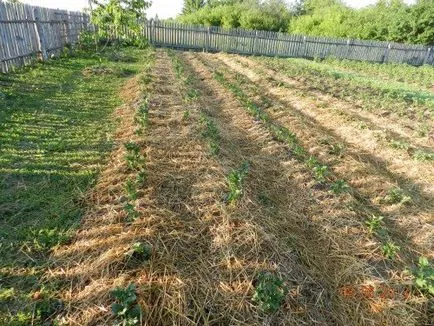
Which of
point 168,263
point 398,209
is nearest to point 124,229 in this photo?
point 168,263

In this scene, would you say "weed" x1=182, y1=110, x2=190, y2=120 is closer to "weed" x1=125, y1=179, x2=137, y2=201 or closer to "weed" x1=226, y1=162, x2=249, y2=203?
"weed" x1=226, y1=162, x2=249, y2=203

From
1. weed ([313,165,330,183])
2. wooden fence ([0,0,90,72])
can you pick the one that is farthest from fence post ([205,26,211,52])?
weed ([313,165,330,183])

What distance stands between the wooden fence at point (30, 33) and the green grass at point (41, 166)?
1124 millimetres

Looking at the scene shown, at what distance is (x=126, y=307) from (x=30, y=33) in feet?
37.6

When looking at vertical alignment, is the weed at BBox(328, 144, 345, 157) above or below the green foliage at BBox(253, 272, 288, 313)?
below

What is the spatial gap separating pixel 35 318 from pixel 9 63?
9308 millimetres

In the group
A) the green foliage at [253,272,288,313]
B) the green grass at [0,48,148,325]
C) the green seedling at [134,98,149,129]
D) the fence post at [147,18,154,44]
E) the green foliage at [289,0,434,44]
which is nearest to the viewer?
the green foliage at [253,272,288,313]

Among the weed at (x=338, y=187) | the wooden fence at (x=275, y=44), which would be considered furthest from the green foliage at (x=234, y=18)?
the weed at (x=338, y=187)

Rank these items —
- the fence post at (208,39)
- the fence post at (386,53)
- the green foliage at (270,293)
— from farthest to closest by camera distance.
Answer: the fence post at (386,53)
the fence post at (208,39)
the green foliage at (270,293)

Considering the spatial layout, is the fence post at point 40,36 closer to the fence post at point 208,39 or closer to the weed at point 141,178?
the weed at point 141,178

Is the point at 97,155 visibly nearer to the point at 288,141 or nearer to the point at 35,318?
the point at 35,318

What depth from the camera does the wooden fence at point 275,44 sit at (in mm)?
21484

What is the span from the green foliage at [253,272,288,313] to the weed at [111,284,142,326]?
2.97 ft

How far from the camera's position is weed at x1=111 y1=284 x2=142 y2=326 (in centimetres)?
221
